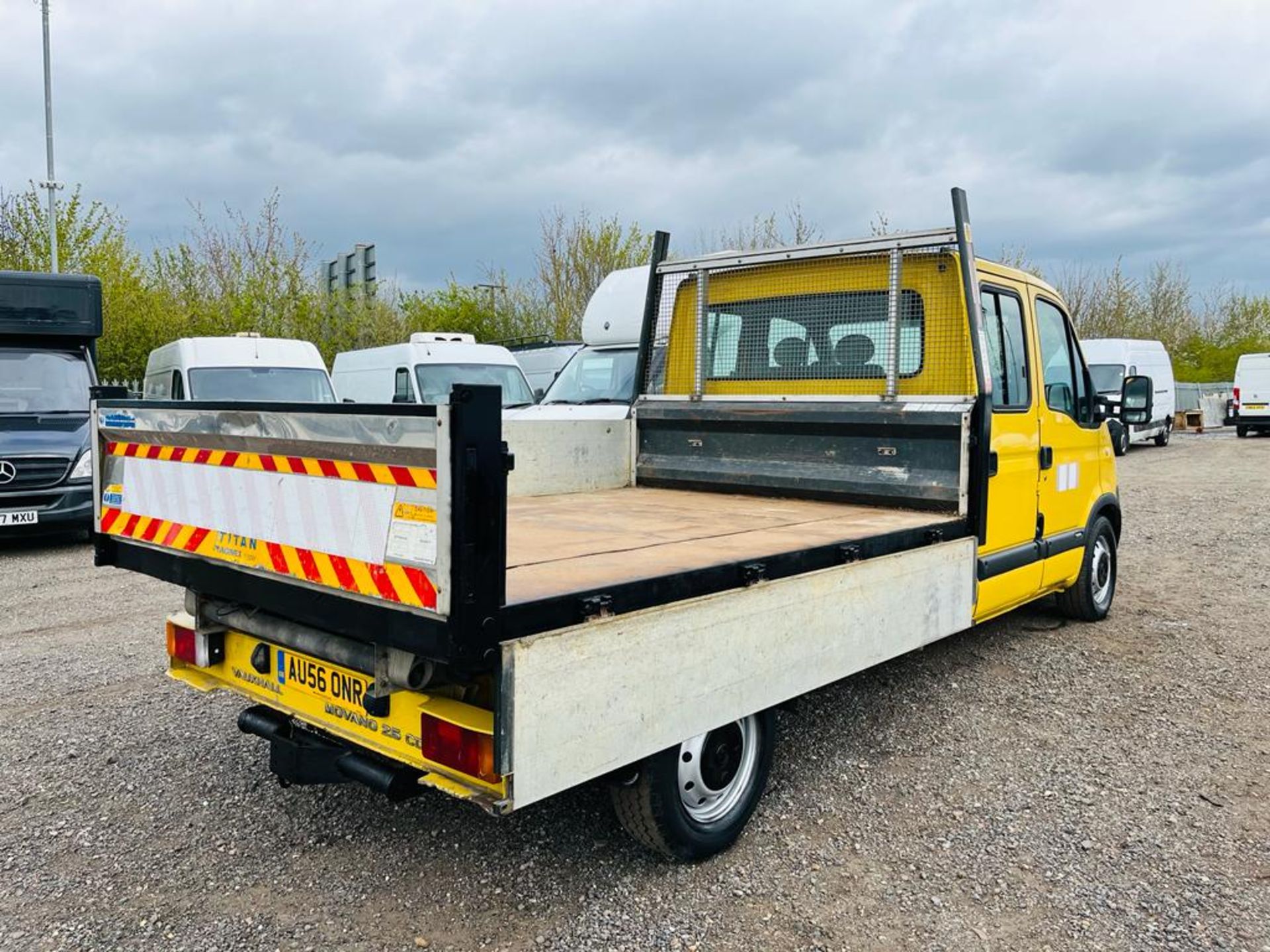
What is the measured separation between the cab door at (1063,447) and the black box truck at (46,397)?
782cm

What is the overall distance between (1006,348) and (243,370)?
32.0ft

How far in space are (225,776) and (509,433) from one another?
2.20 meters

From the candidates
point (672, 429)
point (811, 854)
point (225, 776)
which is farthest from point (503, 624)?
point (672, 429)

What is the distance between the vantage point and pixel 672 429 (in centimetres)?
576

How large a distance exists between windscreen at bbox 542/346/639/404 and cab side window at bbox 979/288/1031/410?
17.4 feet

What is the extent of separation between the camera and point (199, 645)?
3.63 m

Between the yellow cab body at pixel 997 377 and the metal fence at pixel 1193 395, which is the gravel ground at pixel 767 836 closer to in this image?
the yellow cab body at pixel 997 377

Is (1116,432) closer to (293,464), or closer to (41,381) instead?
(293,464)

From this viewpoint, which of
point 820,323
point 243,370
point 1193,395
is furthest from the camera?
point 1193,395

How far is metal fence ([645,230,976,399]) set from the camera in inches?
193

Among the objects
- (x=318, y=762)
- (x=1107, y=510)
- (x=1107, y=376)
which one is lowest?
(x=318, y=762)

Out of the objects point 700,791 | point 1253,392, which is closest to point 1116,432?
point 700,791

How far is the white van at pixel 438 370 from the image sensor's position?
1407 centimetres

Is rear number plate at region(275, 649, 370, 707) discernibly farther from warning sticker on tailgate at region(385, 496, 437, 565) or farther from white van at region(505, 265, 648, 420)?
white van at region(505, 265, 648, 420)
